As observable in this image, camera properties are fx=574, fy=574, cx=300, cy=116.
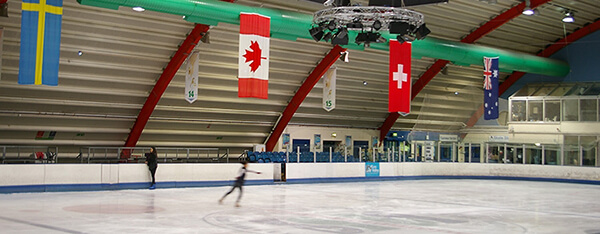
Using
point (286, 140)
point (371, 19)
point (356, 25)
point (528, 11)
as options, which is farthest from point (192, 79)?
point (528, 11)

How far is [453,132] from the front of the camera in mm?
34219

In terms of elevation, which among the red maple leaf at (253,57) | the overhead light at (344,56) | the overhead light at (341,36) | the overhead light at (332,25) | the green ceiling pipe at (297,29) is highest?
the green ceiling pipe at (297,29)

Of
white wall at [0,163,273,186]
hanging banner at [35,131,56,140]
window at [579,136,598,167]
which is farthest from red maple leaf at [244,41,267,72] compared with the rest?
window at [579,136,598,167]

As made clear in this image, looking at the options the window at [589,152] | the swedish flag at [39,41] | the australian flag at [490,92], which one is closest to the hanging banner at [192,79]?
the swedish flag at [39,41]

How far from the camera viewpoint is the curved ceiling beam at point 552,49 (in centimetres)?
3434

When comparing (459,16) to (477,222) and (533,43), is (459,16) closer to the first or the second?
(533,43)

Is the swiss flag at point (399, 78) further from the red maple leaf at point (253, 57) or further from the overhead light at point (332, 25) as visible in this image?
the red maple leaf at point (253, 57)

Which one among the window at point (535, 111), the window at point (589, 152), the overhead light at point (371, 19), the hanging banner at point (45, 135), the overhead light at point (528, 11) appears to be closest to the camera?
the overhead light at point (371, 19)

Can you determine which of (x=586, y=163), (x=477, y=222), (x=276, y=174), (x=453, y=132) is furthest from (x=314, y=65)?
(x=477, y=222)

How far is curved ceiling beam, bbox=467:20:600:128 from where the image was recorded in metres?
34.3

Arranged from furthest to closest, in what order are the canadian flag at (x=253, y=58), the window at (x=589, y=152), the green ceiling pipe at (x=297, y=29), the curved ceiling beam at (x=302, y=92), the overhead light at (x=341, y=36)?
the window at (x=589, y=152)
the curved ceiling beam at (x=302, y=92)
the green ceiling pipe at (x=297, y=29)
the overhead light at (x=341, y=36)
the canadian flag at (x=253, y=58)

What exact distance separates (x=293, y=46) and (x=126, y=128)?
968 cm

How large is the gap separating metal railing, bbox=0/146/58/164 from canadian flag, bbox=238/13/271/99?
7.69 metres

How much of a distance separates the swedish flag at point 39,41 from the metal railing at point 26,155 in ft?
17.3
